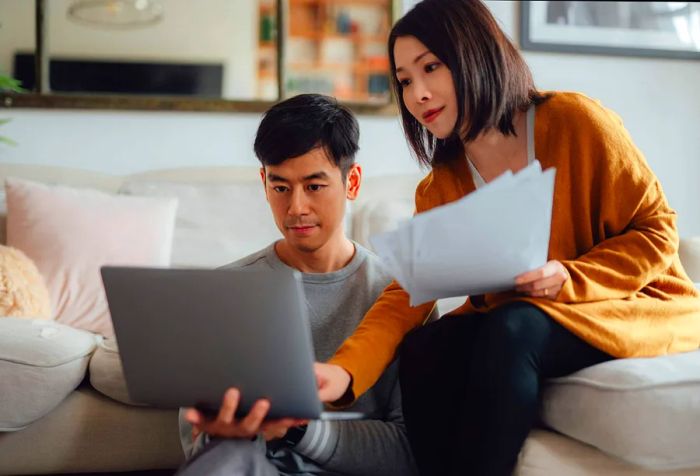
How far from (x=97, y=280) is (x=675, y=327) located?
4.40 ft

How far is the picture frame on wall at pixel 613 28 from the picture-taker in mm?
2639

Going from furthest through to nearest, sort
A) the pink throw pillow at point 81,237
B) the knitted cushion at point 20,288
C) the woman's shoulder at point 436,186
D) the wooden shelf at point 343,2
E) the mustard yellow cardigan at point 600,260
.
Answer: the wooden shelf at point 343,2, the pink throw pillow at point 81,237, the knitted cushion at point 20,288, the woman's shoulder at point 436,186, the mustard yellow cardigan at point 600,260


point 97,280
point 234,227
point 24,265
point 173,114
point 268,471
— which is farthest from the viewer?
point 173,114

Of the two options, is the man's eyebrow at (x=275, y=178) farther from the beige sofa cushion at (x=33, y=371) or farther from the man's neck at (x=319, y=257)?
the beige sofa cushion at (x=33, y=371)

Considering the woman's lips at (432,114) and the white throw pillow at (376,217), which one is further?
the white throw pillow at (376,217)

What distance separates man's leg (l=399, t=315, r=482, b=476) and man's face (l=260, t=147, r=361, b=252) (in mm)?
271

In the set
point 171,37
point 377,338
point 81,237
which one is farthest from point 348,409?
point 171,37

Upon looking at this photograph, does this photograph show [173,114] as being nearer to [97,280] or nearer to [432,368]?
[97,280]

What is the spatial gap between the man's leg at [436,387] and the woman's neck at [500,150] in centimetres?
28

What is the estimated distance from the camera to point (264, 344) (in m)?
0.89

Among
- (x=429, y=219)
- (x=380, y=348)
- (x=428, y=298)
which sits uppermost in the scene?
(x=429, y=219)

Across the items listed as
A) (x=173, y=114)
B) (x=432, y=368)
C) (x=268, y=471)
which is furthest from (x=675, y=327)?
(x=173, y=114)

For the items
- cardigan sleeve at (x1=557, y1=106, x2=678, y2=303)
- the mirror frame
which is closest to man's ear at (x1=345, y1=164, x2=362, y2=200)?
cardigan sleeve at (x1=557, y1=106, x2=678, y2=303)

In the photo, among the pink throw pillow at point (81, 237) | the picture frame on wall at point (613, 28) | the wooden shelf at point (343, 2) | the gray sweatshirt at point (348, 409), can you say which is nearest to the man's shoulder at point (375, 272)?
the gray sweatshirt at point (348, 409)
